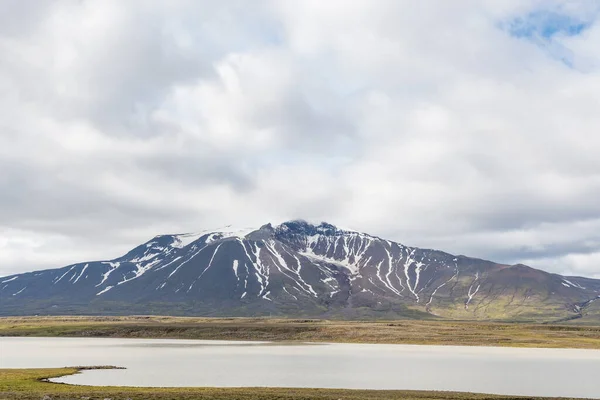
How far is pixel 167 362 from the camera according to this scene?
275 feet

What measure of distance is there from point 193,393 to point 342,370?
95.9 ft

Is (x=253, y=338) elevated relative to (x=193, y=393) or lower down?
lower down

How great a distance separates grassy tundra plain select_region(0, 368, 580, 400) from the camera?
4841 cm

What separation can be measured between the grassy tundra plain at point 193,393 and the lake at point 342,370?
495cm

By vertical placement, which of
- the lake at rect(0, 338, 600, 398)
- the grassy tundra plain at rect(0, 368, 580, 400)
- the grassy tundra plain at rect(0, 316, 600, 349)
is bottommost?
the grassy tundra plain at rect(0, 316, 600, 349)

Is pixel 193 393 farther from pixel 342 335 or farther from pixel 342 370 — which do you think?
pixel 342 335

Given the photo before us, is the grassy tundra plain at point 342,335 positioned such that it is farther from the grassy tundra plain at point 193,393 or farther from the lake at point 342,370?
the grassy tundra plain at point 193,393

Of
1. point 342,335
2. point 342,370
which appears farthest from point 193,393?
point 342,335

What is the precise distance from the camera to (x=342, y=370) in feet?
248

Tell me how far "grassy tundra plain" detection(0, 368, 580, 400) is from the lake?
4.95m

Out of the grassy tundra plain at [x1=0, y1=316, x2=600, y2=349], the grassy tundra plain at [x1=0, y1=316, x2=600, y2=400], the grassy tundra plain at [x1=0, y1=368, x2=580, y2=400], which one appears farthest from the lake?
the grassy tundra plain at [x1=0, y1=316, x2=600, y2=349]

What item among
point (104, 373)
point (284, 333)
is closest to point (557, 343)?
point (284, 333)

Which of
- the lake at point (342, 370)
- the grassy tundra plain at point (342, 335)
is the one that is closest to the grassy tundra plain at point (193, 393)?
the lake at point (342, 370)

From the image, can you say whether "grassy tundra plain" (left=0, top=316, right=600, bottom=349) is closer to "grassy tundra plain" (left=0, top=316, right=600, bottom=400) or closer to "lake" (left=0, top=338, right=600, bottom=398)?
"grassy tundra plain" (left=0, top=316, right=600, bottom=400)
